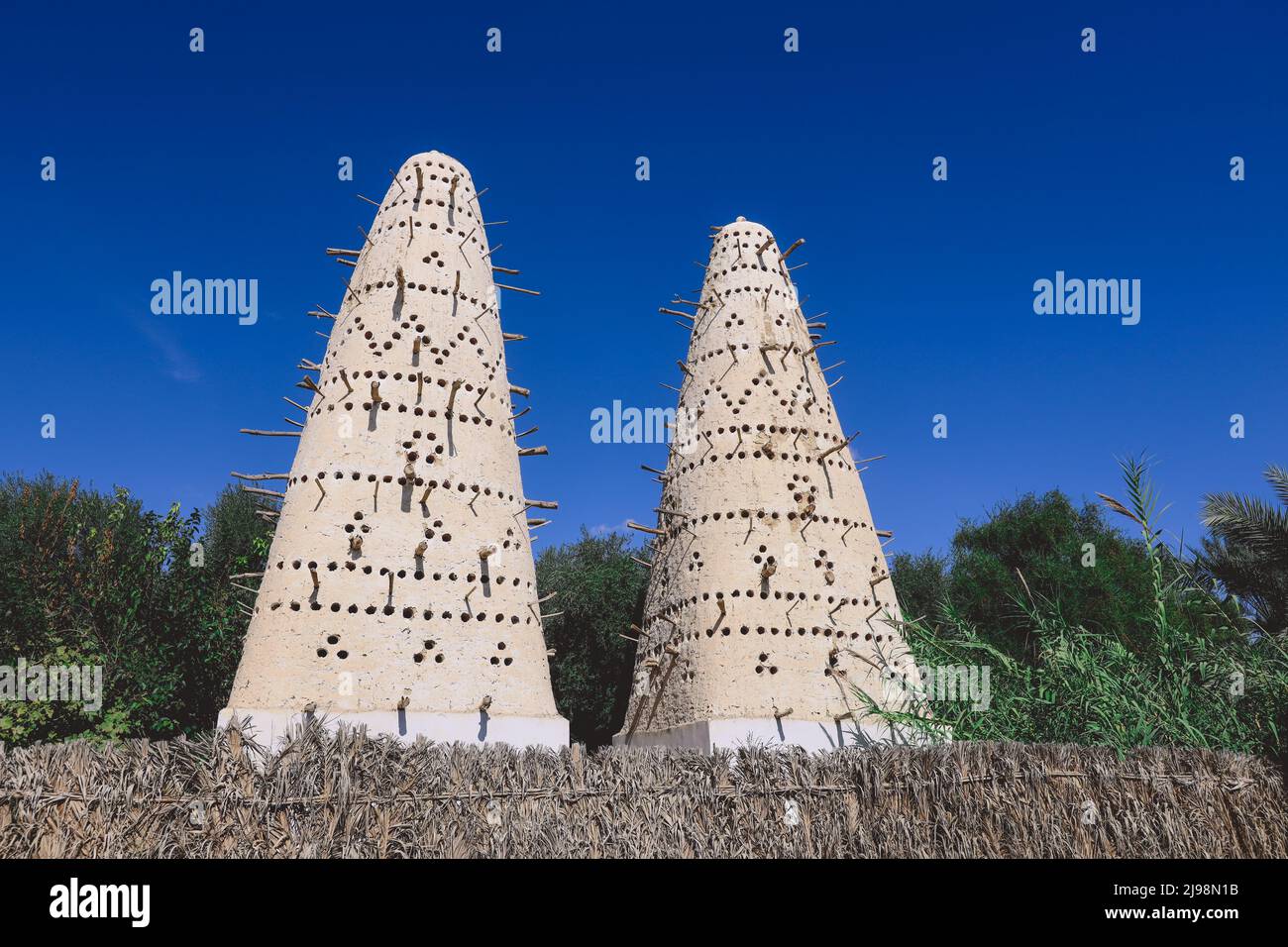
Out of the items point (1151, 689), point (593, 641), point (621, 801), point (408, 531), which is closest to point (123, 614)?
point (593, 641)

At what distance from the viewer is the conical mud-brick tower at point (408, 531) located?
11.6 m

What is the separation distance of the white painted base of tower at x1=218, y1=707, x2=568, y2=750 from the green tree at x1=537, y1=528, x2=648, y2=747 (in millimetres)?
7170

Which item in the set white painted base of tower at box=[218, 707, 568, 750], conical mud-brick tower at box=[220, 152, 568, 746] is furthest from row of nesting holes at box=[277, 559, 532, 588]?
white painted base of tower at box=[218, 707, 568, 750]

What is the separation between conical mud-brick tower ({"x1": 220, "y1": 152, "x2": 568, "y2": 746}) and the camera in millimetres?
11625

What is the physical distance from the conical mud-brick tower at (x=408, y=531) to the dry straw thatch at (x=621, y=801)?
9.56 feet

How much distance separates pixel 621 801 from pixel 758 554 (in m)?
5.24

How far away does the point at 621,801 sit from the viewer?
29.7 ft

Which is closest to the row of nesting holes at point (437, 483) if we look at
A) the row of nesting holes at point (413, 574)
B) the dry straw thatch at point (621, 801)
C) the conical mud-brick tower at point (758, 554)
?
the row of nesting holes at point (413, 574)

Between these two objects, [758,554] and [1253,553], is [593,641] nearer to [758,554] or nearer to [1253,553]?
[758,554]

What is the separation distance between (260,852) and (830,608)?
7863 millimetres

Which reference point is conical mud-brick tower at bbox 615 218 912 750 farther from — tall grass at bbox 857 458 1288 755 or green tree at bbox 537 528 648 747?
green tree at bbox 537 528 648 747

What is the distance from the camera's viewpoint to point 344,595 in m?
11.9

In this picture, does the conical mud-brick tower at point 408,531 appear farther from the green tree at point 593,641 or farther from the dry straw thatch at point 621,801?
the green tree at point 593,641
